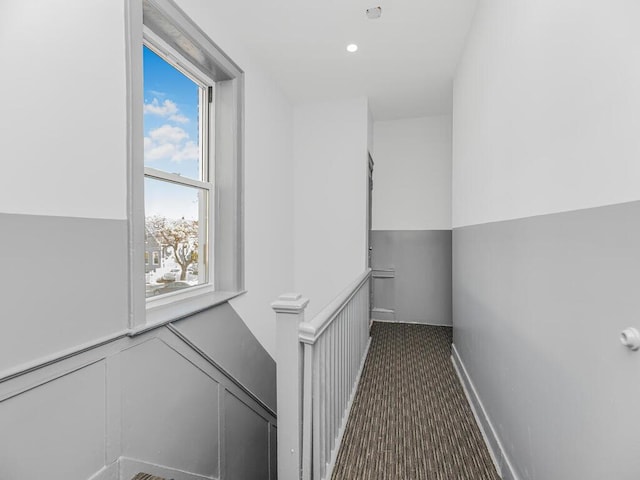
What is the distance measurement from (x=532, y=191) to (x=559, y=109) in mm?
340

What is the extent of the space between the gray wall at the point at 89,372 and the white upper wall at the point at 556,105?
1761mm

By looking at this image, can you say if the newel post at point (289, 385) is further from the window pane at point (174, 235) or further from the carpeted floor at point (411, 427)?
the window pane at point (174, 235)

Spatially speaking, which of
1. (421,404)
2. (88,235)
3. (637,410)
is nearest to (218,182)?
(88,235)

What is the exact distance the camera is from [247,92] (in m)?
2.66

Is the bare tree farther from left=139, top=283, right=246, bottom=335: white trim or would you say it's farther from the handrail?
the handrail

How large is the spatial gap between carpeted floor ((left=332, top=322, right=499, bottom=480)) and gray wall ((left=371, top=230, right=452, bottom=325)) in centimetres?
117

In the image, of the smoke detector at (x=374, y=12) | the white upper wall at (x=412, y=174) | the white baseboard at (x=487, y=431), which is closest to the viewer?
the white baseboard at (x=487, y=431)

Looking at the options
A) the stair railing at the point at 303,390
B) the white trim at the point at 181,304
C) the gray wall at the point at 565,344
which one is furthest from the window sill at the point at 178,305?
the gray wall at the point at 565,344

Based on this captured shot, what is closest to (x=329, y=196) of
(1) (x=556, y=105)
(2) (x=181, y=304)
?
(2) (x=181, y=304)

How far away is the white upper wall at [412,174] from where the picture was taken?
4.28 m

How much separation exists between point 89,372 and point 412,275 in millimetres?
3822

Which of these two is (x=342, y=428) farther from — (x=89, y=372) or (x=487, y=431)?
(x=89, y=372)

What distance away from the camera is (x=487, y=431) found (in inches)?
73.7

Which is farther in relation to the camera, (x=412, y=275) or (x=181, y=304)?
(x=412, y=275)
